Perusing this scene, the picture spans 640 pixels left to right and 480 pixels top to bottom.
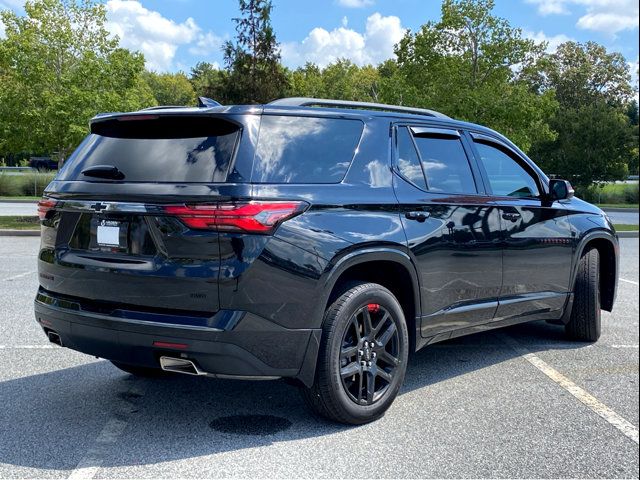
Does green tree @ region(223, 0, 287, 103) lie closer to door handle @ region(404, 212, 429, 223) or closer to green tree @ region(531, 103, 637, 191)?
green tree @ region(531, 103, 637, 191)

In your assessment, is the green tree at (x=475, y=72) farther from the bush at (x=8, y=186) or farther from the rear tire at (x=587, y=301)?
the bush at (x=8, y=186)

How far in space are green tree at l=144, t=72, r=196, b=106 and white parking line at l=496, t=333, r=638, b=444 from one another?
278 feet

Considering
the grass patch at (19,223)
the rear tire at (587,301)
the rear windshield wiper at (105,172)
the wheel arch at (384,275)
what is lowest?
the grass patch at (19,223)

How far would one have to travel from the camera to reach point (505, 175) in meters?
5.37

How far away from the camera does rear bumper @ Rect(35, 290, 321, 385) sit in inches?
137

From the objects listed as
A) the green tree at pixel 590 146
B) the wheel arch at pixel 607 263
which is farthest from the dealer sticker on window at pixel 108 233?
the green tree at pixel 590 146

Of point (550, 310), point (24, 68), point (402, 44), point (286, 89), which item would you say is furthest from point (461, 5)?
point (550, 310)

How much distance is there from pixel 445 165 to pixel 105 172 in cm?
226

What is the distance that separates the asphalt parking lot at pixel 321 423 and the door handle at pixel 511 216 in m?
1.16

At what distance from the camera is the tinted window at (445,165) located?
4.64 metres

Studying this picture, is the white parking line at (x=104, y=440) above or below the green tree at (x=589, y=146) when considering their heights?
below

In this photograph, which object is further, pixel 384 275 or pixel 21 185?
pixel 21 185

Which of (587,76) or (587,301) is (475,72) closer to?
(587,301)

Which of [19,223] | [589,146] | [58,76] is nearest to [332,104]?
[19,223]
